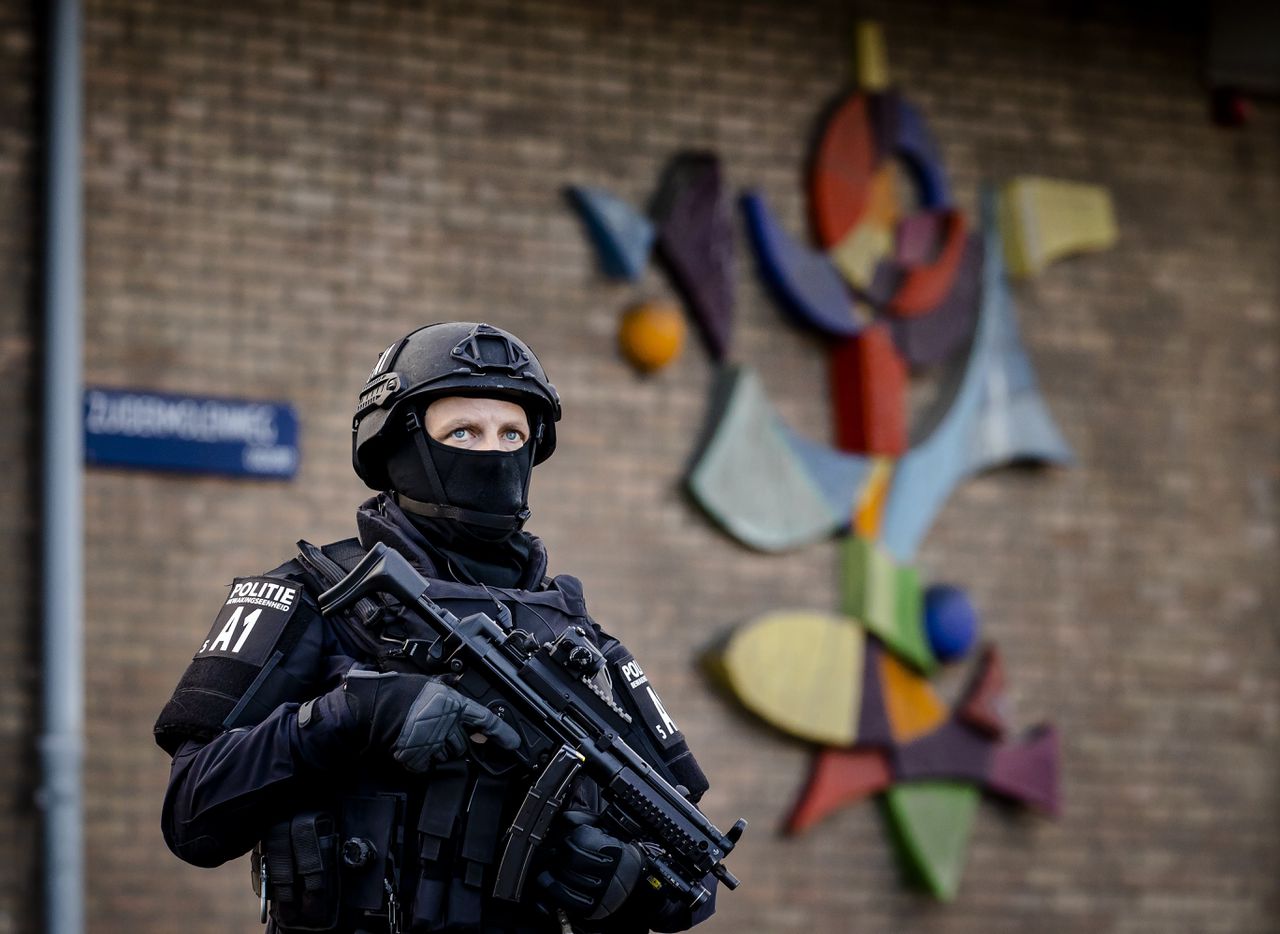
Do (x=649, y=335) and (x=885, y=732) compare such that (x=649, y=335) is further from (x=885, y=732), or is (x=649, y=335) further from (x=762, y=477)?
(x=885, y=732)

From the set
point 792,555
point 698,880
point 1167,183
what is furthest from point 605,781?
point 1167,183

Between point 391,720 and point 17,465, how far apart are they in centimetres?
411

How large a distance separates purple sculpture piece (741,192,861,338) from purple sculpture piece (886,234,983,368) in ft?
0.84

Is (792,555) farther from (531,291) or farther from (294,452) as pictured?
(294,452)

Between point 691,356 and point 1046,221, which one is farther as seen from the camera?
point 1046,221

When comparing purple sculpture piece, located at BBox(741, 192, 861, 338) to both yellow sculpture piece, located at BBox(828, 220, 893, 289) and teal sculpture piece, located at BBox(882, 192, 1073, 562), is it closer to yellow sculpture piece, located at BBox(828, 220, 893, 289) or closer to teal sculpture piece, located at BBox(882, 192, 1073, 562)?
yellow sculpture piece, located at BBox(828, 220, 893, 289)

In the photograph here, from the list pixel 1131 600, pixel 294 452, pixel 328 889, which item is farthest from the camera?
pixel 1131 600

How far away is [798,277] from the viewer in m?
7.86

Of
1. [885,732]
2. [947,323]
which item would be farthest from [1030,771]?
[947,323]

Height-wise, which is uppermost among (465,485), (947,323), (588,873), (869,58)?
(869,58)

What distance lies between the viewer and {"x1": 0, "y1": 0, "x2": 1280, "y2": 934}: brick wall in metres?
7.01

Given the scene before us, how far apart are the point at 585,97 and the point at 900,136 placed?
4.24 feet

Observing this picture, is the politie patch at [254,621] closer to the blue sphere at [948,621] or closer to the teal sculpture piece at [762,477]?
the teal sculpture piece at [762,477]

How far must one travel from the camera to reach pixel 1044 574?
8219mm
